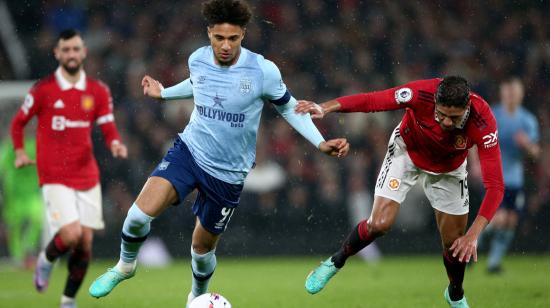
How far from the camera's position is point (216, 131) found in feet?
25.5

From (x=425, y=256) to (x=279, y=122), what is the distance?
10.5ft

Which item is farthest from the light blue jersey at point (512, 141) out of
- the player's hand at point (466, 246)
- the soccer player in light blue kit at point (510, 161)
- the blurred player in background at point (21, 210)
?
the blurred player in background at point (21, 210)

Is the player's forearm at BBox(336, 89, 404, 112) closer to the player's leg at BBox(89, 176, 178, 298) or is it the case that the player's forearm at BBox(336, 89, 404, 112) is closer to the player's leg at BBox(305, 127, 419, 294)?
the player's leg at BBox(305, 127, 419, 294)

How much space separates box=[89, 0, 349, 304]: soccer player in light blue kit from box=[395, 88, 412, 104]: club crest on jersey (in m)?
0.69

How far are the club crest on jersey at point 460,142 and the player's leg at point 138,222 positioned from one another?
2.26 metres

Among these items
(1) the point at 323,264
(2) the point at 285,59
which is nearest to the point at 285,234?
(2) the point at 285,59

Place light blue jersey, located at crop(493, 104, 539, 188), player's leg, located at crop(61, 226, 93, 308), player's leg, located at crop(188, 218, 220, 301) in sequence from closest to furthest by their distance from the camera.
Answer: player's leg, located at crop(188, 218, 220, 301), player's leg, located at crop(61, 226, 93, 308), light blue jersey, located at crop(493, 104, 539, 188)

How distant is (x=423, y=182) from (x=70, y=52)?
12.4 ft

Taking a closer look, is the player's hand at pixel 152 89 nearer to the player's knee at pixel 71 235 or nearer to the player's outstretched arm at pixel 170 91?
the player's outstretched arm at pixel 170 91

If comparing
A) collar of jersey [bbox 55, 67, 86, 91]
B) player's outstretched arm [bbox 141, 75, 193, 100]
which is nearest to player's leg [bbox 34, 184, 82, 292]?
collar of jersey [bbox 55, 67, 86, 91]

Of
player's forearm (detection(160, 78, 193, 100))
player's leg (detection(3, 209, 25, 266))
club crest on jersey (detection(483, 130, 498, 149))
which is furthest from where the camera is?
player's leg (detection(3, 209, 25, 266))

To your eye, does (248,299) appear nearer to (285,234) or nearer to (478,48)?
(285,234)

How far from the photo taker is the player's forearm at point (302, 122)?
7.77 meters

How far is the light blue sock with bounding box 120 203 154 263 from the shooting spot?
7.57 metres
